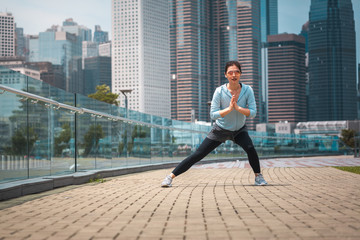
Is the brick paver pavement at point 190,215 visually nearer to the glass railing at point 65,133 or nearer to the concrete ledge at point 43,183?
the concrete ledge at point 43,183

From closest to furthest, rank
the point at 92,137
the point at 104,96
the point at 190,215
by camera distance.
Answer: the point at 190,215 < the point at 92,137 < the point at 104,96

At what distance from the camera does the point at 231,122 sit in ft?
23.0

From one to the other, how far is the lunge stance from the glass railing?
198cm

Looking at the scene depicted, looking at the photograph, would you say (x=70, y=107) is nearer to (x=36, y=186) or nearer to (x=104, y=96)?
(x=36, y=186)

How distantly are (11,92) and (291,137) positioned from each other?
34.4 m

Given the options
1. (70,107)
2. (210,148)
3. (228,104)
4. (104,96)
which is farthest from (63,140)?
(104,96)

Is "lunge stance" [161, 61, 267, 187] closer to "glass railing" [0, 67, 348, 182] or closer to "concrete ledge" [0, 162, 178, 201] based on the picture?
"concrete ledge" [0, 162, 178, 201]

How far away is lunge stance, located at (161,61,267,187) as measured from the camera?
7027mm

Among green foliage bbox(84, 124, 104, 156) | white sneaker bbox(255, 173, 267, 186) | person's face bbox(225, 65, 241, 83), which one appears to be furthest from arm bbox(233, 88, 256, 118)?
→ green foliage bbox(84, 124, 104, 156)

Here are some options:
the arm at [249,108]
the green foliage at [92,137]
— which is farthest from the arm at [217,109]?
the green foliage at [92,137]

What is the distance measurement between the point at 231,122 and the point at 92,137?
166 inches

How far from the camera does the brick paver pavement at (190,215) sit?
346cm

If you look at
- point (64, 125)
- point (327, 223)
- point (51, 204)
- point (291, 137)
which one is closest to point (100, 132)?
point (64, 125)

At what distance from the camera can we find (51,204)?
529cm
